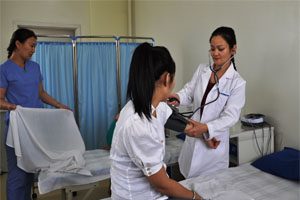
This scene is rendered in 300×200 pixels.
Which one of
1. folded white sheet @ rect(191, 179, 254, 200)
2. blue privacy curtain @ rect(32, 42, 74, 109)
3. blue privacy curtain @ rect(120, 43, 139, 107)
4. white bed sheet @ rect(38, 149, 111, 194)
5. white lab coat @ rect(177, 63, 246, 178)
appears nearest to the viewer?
folded white sheet @ rect(191, 179, 254, 200)

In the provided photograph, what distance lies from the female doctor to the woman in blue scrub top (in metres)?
1.17

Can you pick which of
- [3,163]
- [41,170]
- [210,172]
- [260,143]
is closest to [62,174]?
[41,170]

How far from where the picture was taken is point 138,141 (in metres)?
0.91

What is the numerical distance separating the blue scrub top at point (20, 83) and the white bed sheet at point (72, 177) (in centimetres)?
54

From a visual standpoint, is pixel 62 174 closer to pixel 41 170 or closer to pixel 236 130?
pixel 41 170

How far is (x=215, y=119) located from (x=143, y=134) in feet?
2.64

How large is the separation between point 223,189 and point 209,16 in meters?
1.72

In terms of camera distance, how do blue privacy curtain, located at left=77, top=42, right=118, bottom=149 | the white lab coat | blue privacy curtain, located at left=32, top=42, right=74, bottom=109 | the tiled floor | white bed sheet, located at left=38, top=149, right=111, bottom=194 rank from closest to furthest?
the white lab coat → white bed sheet, located at left=38, top=149, right=111, bottom=194 → the tiled floor → blue privacy curtain, located at left=32, top=42, right=74, bottom=109 → blue privacy curtain, located at left=77, top=42, right=118, bottom=149

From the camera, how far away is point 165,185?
97 cm

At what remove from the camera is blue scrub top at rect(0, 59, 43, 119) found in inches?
76.0

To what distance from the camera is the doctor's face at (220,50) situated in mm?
1594

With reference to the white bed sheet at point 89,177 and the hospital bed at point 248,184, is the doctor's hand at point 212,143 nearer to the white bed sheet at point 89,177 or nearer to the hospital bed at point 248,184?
the hospital bed at point 248,184

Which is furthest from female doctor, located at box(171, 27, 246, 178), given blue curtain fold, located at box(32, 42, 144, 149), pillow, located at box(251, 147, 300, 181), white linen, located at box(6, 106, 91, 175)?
blue curtain fold, located at box(32, 42, 144, 149)

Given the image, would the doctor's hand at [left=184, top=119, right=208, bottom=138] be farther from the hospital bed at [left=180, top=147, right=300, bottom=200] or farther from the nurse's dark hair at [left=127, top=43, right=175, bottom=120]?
the nurse's dark hair at [left=127, top=43, right=175, bottom=120]
